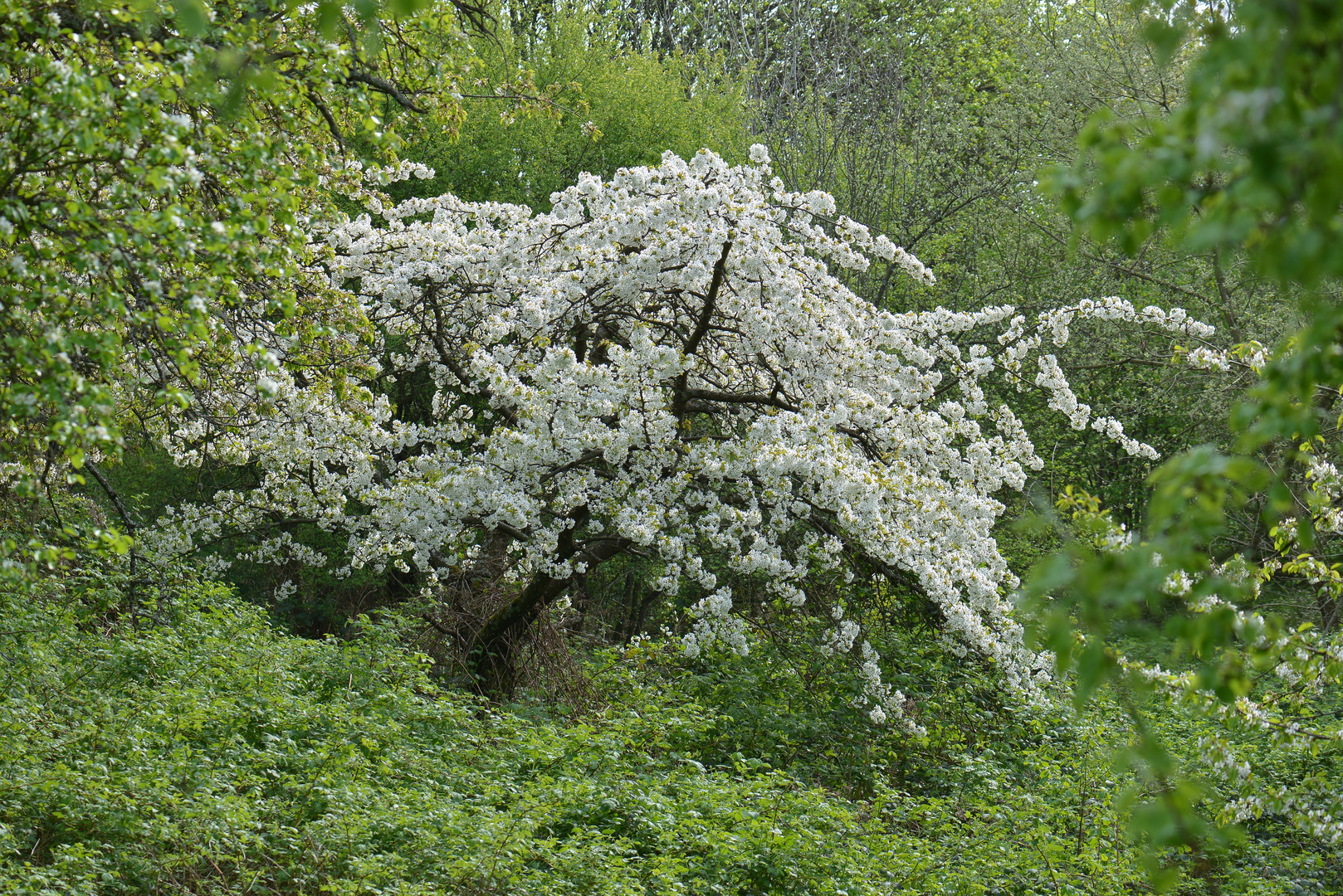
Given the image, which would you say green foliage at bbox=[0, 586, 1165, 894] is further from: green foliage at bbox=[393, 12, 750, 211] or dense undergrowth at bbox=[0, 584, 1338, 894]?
green foliage at bbox=[393, 12, 750, 211]

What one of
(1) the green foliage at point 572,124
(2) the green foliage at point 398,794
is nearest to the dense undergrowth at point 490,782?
(2) the green foliage at point 398,794

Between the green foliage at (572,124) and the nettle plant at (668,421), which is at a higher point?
the green foliage at (572,124)

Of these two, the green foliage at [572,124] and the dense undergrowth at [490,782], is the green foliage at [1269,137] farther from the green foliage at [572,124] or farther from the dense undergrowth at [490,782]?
the green foliage at [572,124]

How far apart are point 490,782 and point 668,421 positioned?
287 cm

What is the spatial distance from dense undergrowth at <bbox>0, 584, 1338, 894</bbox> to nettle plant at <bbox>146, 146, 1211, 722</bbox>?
2.20 ft

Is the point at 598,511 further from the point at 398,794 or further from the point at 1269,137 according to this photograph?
the point at 1269,137

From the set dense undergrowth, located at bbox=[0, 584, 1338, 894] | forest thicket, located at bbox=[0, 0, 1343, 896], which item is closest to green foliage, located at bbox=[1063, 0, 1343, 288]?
forest thicket, located at bbox=[0, 0, 1343, 896]

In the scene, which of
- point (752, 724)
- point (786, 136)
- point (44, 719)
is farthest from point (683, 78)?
point (44, 719)

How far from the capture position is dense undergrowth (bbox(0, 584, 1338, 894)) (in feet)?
16.3

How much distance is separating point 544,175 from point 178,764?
442 inches

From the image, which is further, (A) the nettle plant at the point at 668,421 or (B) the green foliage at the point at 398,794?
(A) the nettle plant at the point at 668,421

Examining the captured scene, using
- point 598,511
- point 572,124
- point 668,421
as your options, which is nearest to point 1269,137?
point 668,421

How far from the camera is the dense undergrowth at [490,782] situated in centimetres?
498

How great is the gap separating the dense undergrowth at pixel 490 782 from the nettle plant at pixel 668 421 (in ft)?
2.20
